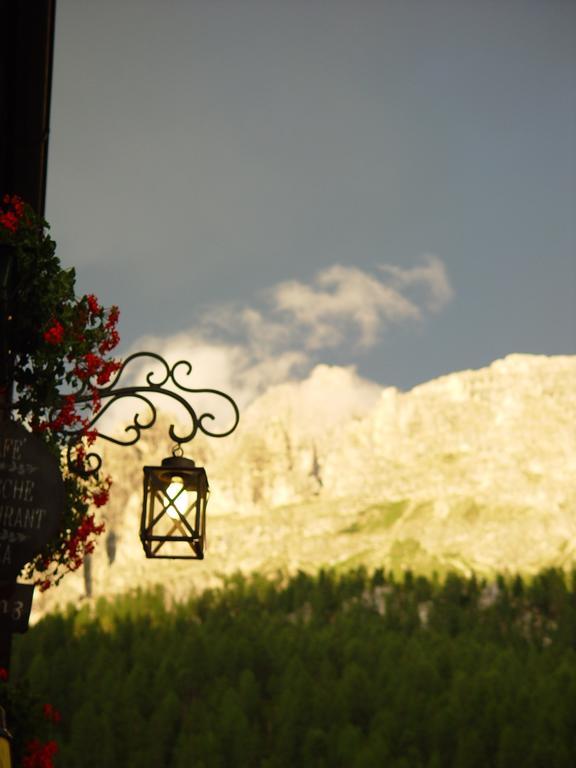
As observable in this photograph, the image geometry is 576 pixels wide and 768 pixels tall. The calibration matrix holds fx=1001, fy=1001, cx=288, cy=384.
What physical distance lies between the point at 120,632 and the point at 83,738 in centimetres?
4256

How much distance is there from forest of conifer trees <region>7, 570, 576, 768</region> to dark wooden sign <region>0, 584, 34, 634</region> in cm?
8343

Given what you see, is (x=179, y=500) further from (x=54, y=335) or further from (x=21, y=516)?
(x=21, y=516)

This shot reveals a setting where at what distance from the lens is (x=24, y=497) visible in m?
6.65

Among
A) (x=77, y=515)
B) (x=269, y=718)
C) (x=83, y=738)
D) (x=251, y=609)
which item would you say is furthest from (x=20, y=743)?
(x=251, y=609)

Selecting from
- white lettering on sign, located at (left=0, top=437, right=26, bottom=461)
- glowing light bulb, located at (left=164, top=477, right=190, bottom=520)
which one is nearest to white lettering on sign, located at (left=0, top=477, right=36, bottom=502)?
white lettering on sign, located at (left=0, top=437, right=26, bottom=461)

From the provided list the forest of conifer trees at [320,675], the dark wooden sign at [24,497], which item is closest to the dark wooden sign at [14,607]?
the dark wooden sign at [24,497]

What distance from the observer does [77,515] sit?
9227mm

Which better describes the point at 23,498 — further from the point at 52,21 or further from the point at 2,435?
the point at 52,21

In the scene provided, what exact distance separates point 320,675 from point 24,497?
13338cm

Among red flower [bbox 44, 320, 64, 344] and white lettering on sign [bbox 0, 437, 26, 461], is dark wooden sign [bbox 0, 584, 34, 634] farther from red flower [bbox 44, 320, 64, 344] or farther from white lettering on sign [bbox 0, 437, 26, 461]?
red flower [bbox 44, 320, 64, 344]

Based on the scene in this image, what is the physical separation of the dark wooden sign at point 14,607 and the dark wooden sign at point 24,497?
161 millimetres

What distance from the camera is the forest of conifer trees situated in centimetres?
10850

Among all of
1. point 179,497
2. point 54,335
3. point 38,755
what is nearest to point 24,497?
point 54,335

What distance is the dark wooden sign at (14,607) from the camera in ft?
21.8
